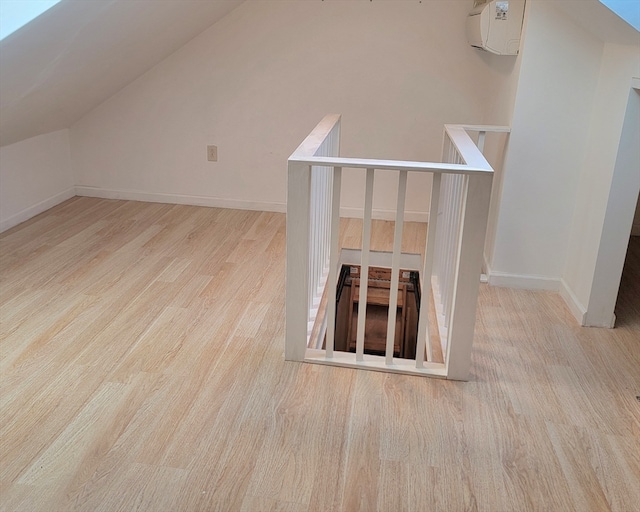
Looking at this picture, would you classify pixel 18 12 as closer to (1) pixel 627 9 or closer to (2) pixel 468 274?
(2) pixel 468 274

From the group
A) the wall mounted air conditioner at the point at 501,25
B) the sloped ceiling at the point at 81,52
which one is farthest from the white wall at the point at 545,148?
the sloped ceiling at the point at 81,52

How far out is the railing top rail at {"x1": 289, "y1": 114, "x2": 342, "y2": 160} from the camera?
2.18 m

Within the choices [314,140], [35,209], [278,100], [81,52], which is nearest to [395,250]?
[314,140]

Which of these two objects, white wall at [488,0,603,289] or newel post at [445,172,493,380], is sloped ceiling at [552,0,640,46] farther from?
newel post at [445,172,493,380]

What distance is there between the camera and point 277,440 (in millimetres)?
1885

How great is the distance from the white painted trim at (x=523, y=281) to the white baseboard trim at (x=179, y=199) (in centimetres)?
162

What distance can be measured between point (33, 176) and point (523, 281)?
119 inches

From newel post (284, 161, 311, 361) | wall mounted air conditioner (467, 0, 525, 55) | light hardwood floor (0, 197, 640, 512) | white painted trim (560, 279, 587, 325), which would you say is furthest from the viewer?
wall mounted air conditioner (467, 0, 525, 55)

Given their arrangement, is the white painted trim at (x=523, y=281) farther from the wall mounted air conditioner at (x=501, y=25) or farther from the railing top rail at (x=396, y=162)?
the wall mounted air conditioner at (x=501, y=25)

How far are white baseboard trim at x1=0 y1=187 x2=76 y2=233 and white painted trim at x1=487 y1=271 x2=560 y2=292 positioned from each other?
280cm

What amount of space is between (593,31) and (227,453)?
2285 millimetres

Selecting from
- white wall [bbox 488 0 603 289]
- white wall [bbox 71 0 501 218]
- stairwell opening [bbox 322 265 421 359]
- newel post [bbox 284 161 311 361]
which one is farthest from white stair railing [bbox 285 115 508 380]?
white wall [bbox 71 0 501 218]

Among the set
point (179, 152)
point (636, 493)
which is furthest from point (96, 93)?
point (636, 493)

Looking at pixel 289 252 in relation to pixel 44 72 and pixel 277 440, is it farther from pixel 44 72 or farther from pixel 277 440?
pixel 44 72
